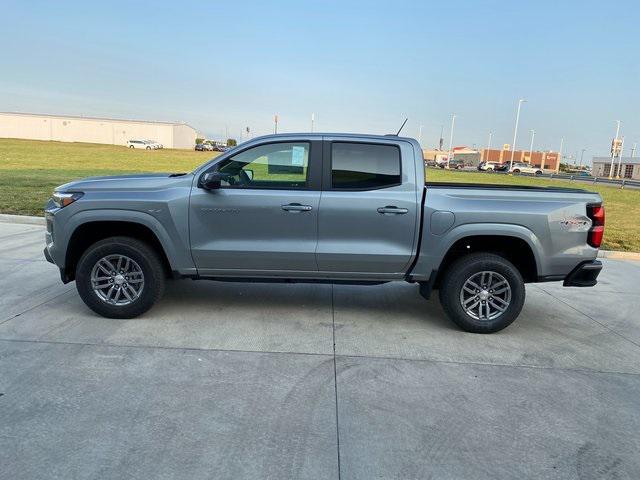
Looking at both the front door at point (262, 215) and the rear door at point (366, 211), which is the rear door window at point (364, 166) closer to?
the rear door at point (366, 211)

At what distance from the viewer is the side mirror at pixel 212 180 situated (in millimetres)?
4809

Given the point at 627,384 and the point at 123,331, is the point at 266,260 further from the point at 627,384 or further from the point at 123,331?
the point at 627,384

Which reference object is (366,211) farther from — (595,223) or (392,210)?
(595,223)

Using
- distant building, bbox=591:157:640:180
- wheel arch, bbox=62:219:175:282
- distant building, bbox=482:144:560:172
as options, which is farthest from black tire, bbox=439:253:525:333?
distant building, bbox=482:144:560:172

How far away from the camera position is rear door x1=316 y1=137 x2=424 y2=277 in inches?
194

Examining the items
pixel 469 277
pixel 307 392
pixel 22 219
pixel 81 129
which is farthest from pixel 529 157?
pixel 307 392

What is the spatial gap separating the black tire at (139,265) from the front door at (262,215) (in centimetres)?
42

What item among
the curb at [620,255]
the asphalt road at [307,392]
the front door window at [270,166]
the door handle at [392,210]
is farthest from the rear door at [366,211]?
the curb at [620,255]

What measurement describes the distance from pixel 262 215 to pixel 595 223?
10.5 ft

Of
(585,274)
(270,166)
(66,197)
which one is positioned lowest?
(585,274)

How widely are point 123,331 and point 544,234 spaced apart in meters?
4.06

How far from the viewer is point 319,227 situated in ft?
16.3

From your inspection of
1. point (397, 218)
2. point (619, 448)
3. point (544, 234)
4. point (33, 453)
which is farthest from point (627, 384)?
point (33, 453)

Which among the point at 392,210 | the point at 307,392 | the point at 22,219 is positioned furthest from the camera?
the point at 22,219
